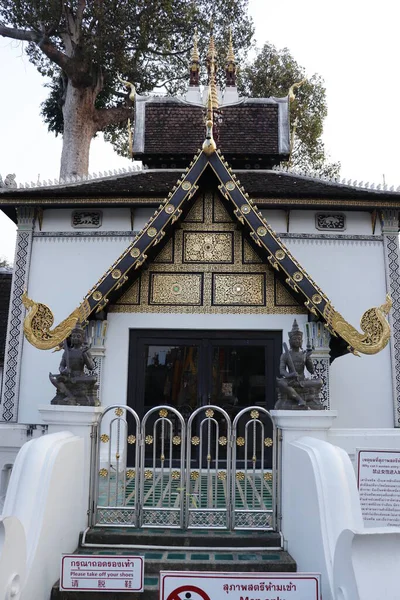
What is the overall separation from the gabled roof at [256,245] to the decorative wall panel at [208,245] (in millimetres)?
434

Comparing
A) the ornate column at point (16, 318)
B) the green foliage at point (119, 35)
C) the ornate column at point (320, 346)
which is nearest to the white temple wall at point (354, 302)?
the ornate column at point (320, 346)

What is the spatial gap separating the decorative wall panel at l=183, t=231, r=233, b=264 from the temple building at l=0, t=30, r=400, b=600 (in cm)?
2

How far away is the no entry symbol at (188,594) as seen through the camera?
132 inches

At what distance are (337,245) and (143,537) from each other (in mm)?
7529

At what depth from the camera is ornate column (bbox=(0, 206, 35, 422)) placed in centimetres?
1055

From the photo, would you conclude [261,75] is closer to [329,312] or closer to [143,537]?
[329,312]

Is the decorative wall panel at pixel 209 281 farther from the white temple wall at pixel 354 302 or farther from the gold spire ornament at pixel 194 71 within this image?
the gold spire ornament at pixel 194 71

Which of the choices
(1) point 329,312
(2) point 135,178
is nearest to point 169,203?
(1) point 329,312

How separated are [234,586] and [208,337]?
5366 mm

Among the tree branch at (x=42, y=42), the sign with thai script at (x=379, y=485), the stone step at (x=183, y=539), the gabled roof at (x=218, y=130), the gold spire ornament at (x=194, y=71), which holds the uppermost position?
the tree branch at (x=42, y=42)

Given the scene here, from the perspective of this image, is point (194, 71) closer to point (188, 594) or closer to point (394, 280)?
point (394, 280)

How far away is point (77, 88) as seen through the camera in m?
20.0

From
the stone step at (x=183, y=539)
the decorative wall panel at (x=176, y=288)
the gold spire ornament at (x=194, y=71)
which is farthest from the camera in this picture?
the gold spire ornament at (x=194, y=71)

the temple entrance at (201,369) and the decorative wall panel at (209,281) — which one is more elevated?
the decorative wall panel at (209,281)
